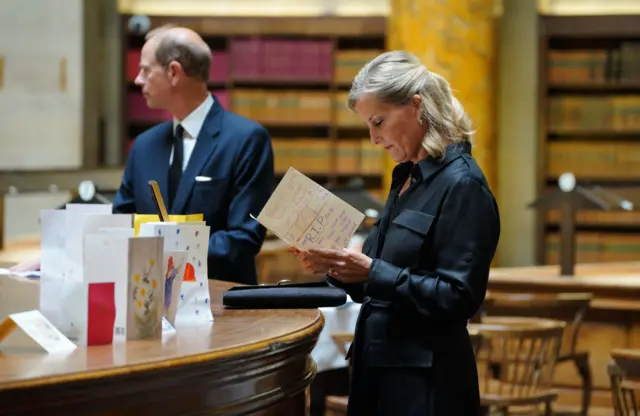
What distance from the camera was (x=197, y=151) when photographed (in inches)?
125

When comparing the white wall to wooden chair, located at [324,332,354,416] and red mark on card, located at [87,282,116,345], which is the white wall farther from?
red mark on card, located at [87,282,116,345]

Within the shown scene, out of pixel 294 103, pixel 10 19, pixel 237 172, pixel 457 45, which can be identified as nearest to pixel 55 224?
pixel 237 172

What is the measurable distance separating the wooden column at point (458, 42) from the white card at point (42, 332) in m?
5.49

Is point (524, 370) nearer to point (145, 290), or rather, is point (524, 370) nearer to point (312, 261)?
point (312, 261)

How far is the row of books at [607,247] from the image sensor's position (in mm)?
8320

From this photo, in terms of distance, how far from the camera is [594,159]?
8.47m

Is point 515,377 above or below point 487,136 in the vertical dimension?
below

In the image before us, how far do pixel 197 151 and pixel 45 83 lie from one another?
6136mm

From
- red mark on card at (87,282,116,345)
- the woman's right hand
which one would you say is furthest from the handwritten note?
red mark on card at (87,282,116,345)

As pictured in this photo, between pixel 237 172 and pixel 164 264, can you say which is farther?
pixel 237 172

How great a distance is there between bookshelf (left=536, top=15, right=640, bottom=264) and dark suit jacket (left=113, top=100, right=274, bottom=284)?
562cm

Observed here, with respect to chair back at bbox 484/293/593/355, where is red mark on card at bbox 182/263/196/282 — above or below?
above

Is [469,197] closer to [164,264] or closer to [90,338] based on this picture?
[164,264]

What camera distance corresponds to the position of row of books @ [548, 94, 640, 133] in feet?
27.5
